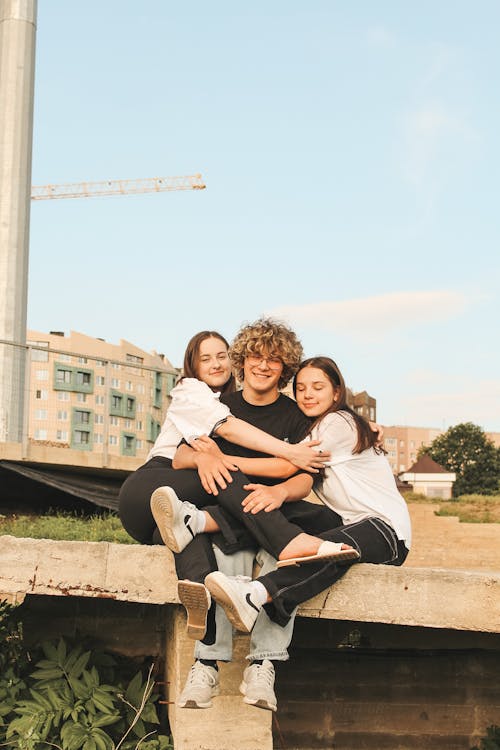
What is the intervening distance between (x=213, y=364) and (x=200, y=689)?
1.61 m

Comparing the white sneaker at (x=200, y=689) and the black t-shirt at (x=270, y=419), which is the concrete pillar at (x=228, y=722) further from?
the black t-shirt at (x=270, y=419)

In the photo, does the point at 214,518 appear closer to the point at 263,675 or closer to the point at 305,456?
the point at 305,456

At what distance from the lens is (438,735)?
211 inches

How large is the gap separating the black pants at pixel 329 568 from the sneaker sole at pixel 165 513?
421mm

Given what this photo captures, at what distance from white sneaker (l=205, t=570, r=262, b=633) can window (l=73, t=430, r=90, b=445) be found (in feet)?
21.2

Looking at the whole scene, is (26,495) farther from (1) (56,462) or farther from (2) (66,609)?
(2) (66,609)

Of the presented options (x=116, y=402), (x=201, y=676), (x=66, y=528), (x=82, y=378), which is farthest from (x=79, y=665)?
(x=116, y=402)

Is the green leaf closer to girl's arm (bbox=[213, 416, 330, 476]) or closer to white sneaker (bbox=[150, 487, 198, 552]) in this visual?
white sneaker (bbox=[150, 487, 198, 552])

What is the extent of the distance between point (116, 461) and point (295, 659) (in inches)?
208

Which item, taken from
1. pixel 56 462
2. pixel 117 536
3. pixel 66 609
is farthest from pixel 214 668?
pixel 56 462

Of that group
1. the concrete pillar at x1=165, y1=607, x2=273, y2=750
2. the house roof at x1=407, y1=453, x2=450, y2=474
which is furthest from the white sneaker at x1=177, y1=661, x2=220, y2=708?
the house roof at x1=407, y1=453, x2=450, y2=474

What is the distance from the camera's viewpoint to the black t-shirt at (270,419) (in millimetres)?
4301

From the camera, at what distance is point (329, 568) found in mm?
3873

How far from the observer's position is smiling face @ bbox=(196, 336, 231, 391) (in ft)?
15.1
